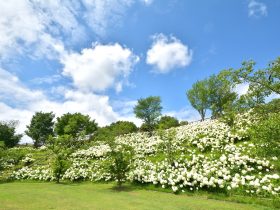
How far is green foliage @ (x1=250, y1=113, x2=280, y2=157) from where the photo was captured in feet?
29.8

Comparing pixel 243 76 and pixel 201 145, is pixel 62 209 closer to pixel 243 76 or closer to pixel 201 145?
pixel 243 76

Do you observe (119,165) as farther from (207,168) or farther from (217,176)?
(217,176)

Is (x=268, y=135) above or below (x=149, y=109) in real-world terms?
below

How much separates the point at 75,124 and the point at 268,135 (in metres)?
45.2

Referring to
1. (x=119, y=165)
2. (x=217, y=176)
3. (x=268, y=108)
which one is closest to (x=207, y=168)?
(x=217, y=176)

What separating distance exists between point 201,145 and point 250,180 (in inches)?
302

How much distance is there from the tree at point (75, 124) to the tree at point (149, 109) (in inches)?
382

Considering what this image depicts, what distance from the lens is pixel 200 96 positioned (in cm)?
6038

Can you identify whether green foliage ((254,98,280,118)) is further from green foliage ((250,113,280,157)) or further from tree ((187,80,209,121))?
tree ((187,80,209,121))

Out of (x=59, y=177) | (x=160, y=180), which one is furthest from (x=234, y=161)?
(x=59, y=177)

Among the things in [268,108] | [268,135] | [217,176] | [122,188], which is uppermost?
[268,108]

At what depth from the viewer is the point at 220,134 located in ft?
75.4

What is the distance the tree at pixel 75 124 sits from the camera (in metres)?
50.5

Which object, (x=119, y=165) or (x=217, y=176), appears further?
(x=119, y=165)
